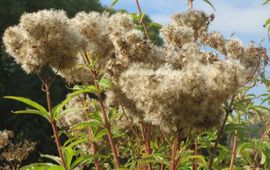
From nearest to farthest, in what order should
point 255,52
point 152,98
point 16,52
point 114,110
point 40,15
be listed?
point 152,98 < point 40,15 < point 16,52 < point 255,52 < point 114,110

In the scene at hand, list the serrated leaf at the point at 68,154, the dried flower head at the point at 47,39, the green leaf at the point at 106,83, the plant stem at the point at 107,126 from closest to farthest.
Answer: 1. the dried flower head at the point at 47,39
2. the green leaf at the point at 106,83
3. the plant stem at the point at 107,126
4. the serrated leaf at the point at 68,154

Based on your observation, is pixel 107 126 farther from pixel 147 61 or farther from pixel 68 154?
pixel 147 61

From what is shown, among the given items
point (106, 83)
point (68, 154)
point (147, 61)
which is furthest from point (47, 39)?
point (68, 154)

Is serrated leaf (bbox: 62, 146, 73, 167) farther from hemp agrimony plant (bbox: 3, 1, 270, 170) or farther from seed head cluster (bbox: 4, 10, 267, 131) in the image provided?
seed head cluster (bbox: 4, 10, 267, 131)

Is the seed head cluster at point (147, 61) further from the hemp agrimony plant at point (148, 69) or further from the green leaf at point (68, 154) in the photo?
the green leaf at point (68, 154)

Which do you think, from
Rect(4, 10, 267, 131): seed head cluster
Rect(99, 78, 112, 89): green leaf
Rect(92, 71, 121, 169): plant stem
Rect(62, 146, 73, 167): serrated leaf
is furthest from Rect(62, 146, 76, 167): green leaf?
Rect(99, 78, 112, 89): green leaf

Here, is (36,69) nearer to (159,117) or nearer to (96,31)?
(96,31)

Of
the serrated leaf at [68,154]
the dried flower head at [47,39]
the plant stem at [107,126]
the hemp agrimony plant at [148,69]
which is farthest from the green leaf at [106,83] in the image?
the serrated leaf at [68,154]

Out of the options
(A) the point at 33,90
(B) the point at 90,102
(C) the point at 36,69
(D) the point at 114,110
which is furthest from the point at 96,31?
(A) the point at 33,90
